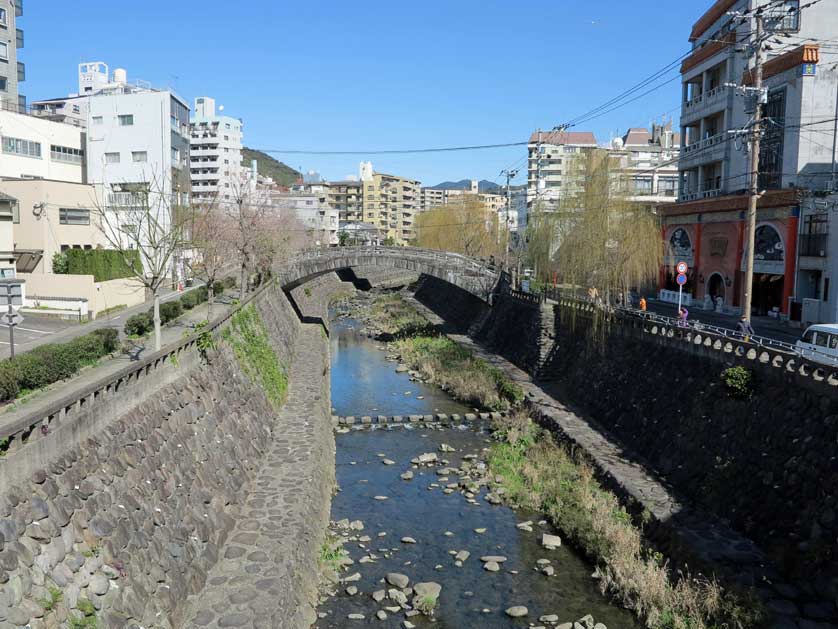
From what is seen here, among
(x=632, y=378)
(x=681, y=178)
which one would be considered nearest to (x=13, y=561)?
(x=632, y=378)

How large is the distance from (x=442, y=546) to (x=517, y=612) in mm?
3709

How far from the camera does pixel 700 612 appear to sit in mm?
13781

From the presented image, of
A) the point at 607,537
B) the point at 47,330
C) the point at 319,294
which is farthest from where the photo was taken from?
the point at 319,294

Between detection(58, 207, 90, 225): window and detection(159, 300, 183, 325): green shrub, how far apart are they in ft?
46.1

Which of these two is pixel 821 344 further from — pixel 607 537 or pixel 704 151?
pixel 704 151

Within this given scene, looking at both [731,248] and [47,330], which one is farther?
[731,248]

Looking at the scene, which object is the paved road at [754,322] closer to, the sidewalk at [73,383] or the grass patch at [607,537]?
the grass patch at [607,537]

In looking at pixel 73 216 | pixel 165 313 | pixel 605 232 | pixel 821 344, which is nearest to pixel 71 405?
pixel 165 313

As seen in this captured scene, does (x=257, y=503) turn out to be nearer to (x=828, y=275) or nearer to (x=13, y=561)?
(x=13, y=561)

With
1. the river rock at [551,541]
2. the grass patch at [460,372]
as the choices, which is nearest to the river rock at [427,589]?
the river rock at [551,541]

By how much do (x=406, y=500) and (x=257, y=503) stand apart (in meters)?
5.95

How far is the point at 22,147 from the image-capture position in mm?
44188

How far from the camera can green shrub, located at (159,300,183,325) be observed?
28.9m

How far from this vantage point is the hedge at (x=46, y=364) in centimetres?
1566
